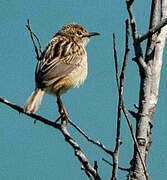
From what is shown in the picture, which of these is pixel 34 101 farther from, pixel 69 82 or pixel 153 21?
pixel 153 21

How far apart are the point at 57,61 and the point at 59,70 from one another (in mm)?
365

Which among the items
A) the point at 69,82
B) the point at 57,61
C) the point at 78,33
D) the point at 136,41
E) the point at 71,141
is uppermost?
the point at 78,33

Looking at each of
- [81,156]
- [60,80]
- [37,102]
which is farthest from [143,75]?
[60,80]

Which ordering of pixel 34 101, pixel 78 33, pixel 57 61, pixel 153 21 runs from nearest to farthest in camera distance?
pixel 153 21, pixel 34 101, pixel 57 61, pixel 78 33

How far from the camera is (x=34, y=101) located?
5777 mm

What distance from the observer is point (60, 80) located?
22.0 ft

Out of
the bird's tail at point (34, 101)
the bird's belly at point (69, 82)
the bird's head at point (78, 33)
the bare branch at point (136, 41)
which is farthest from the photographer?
the bird's head at point (78, 33)

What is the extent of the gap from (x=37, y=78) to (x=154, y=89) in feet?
8.79

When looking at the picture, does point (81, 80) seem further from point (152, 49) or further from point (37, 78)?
point (152, 49)

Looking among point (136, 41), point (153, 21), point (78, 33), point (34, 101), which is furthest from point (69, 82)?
point (136, 41)

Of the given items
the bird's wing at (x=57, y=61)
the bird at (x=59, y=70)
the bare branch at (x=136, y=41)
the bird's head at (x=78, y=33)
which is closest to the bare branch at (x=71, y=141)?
the bird at (x=59, y=70)

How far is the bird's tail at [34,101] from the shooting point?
5302 millimetres

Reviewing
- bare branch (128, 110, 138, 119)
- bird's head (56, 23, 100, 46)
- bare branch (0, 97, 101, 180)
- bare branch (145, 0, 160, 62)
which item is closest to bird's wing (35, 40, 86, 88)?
bird's head (56, 23, 100, 46)

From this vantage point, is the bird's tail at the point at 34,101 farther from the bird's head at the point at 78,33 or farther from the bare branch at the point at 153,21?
the bird's head at the point at 78,33
